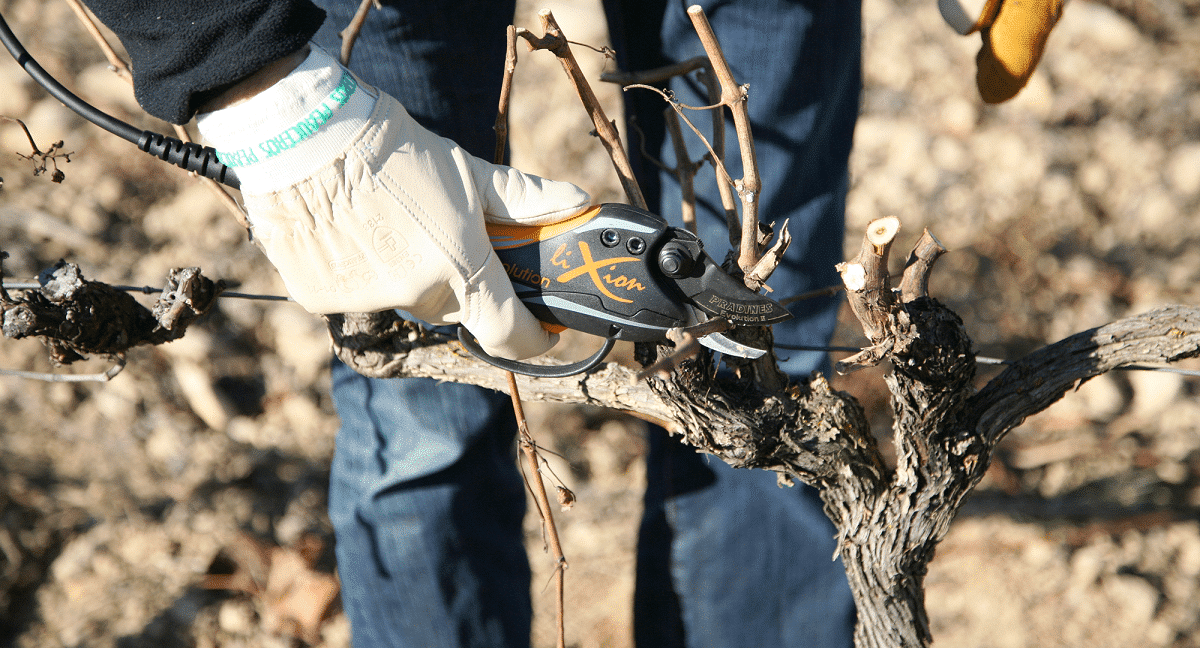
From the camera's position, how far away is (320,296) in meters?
0.86

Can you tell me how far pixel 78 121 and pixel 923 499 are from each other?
2.80 metres

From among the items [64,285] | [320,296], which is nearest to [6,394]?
[64,285]

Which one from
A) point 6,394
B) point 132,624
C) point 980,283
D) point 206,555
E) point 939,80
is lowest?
point 132,624

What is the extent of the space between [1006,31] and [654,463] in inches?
37.1

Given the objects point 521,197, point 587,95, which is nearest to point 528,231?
point 521,197

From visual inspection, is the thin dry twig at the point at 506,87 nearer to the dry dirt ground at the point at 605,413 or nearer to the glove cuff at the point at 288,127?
the glove cuff at the point at 288,127

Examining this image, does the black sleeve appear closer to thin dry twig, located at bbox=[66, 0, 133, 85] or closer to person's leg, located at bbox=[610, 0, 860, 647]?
thin dry twig, located at bbox=[66, 0, 133, 85]

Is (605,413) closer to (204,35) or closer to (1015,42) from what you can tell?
(1015,42)

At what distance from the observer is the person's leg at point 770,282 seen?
121cm

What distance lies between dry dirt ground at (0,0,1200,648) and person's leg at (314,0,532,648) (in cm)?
70

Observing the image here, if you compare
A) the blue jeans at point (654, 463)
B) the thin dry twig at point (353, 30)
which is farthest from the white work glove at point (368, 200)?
the blue jeans at point (654, 463)

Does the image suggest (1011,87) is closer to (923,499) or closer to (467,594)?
(923,499)

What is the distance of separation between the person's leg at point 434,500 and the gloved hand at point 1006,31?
0.67m

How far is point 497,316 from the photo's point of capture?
2.90 feet
